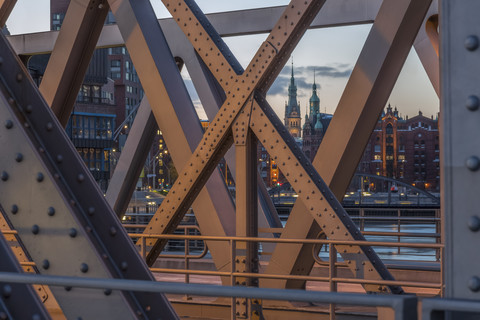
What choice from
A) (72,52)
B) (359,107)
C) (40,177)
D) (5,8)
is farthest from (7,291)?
(72,52)

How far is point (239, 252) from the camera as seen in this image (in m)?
8.10

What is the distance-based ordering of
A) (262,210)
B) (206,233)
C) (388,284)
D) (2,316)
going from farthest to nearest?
(262,210) < (206,233) < (388,284) < (2,316)

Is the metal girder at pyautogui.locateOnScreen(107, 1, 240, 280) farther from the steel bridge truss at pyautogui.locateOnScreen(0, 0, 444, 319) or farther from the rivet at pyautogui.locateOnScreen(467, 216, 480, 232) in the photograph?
the rivet at pyautogui.locateOnScreen(467, 216, 480, 232)

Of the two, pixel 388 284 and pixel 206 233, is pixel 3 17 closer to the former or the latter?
pixel 206 233

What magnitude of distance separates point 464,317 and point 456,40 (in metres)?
0.84

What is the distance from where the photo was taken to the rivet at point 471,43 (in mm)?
2271

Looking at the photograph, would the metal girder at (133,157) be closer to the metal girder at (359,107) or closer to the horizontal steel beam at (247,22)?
the horizontal steel beam at (247,22)

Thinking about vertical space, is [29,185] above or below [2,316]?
above

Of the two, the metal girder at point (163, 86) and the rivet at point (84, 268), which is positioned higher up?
the metal girder at point (163, 86)

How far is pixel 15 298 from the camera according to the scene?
11.4 ft

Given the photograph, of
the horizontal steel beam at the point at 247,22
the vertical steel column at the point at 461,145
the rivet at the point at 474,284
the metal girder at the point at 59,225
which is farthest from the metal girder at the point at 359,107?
the rivet at the point at 474,284

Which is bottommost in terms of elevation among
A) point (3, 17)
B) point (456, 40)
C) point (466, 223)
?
point (466, 223)

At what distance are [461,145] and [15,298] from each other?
2.20 m

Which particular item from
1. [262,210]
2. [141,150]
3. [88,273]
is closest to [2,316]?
[88,273]
